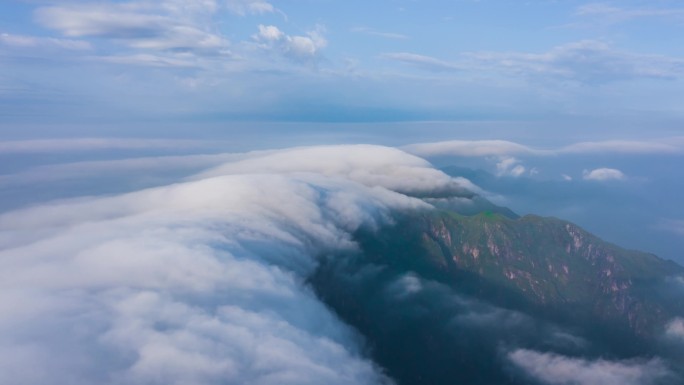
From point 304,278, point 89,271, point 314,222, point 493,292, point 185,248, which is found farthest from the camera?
point 493,292

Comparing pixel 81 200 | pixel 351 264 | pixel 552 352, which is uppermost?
pixel 81 200

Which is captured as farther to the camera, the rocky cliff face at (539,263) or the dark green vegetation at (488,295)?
the rocky cliff face at (539,263)

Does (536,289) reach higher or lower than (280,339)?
lower

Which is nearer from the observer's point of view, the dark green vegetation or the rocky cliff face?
the dark green vegetation

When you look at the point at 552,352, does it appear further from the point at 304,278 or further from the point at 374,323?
the point at 304,278

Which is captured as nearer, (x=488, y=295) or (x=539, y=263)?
(x=488, y=295)

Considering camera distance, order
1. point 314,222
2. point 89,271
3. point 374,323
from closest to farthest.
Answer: point 89,271 < point 374,323 < point 314,222

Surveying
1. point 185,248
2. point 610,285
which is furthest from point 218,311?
point 610,285

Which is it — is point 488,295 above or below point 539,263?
below
